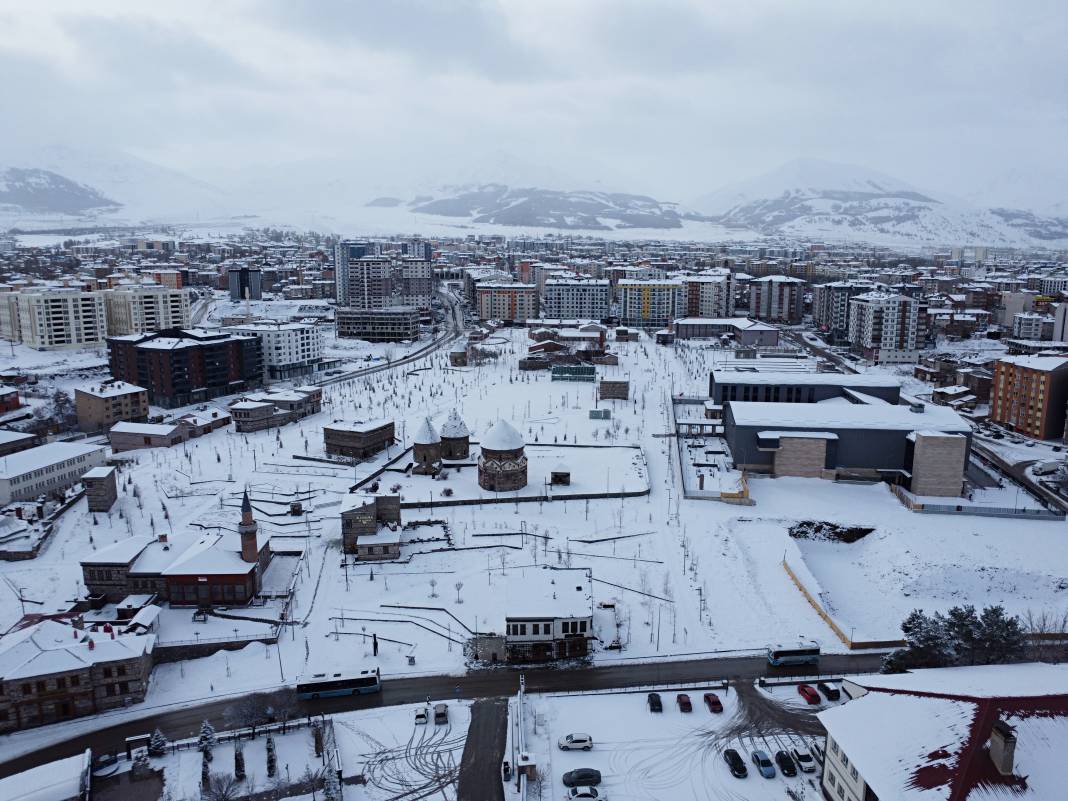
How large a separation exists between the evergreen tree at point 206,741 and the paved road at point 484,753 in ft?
13.0

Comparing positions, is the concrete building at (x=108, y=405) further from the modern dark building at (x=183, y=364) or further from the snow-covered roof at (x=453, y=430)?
the snow-covered roof at (x=453, y=430)

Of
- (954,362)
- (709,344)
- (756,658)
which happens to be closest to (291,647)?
(756,658)

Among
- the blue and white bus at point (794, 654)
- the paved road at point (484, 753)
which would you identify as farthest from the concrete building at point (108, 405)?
the blue and white bus at point (794, 654)

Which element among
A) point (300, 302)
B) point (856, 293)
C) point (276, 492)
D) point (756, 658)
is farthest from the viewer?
point (300, 302)

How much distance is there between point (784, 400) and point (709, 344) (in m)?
21.6

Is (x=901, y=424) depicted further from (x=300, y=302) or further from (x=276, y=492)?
(x=300, y=302)

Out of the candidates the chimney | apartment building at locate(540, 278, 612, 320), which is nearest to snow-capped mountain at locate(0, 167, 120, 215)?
apartment building at locate(540, 278, 612, 320)

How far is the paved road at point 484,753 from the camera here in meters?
11.8

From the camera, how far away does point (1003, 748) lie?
31.4ft

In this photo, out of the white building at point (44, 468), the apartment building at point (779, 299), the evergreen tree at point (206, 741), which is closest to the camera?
the evergreen tree at point (206, 741)

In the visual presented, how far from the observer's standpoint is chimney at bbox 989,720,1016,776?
376 inches

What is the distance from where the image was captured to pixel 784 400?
31.4m

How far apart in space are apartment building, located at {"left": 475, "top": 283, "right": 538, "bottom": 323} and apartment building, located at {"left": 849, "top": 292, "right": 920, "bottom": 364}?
84.2 ft

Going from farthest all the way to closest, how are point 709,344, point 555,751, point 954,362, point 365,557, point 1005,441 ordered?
1. point 709,344
2. point 954,362
3. point 1005,441
4. point 365,557
5. point 555,751
